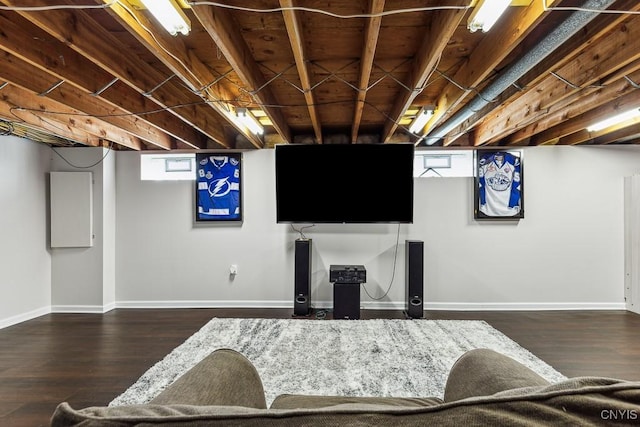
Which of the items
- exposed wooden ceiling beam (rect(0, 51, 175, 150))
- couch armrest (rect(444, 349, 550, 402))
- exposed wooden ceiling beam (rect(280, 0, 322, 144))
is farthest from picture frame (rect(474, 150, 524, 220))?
exposed wooden ceiling beam (rect(0, 51, 175, 150))

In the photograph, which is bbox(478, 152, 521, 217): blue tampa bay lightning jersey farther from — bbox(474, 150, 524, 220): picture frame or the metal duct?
the metal duct

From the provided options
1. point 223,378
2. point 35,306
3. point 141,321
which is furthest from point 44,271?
point 223,378

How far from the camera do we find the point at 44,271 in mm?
4438

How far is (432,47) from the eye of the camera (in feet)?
6.56

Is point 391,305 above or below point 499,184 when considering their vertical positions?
below

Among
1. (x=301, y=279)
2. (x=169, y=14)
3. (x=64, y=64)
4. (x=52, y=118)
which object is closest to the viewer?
(x=169, y=14)

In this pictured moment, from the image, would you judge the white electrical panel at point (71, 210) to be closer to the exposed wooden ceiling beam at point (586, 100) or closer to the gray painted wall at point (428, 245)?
the gray painted wall at point (428, 245)

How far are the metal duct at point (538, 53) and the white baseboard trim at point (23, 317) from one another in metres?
5.62

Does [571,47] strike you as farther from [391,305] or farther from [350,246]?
[391,305]

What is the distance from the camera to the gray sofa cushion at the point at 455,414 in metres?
0.55

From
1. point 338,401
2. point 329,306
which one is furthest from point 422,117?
point 338,401

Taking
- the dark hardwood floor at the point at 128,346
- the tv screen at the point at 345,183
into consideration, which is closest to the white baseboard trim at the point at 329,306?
the dark hardwood floor at the point at 128,346

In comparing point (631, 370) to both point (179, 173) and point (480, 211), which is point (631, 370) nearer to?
point (480, 211)

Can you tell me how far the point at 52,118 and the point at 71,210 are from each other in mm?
1389
